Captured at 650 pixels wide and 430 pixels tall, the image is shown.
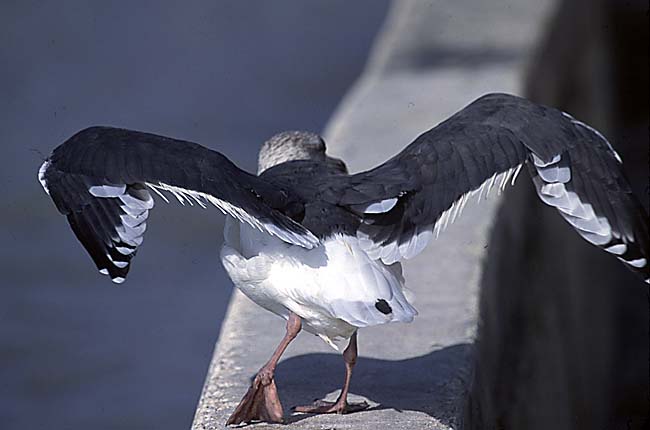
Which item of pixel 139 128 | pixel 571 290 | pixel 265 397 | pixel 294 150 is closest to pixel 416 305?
pixel 294 150

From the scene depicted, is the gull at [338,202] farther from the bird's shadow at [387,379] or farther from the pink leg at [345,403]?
the bird's shadow at [387,379]

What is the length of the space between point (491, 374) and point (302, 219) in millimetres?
1153

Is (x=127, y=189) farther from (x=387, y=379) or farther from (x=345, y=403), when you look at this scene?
(x=387, y=379)

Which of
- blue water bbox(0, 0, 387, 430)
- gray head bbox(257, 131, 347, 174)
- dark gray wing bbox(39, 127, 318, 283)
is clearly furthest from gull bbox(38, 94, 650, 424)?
blue water bbox(0, 0, 387, 430)

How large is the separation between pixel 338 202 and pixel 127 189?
52 cm

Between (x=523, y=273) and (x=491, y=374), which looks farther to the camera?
(x=523, y=273)

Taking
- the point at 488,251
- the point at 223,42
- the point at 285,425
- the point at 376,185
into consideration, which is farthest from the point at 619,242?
the point at 223,42

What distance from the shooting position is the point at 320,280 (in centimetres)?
291

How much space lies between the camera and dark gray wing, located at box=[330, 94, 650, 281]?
2979 mm

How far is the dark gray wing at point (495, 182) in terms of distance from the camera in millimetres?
2979

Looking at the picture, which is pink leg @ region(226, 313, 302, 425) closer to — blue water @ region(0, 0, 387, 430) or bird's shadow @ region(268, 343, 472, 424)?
bird's shadow @ region(268, 343, 472, 424)

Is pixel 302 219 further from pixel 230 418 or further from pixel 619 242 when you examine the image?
pixel 619 242

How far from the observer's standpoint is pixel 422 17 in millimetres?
6695

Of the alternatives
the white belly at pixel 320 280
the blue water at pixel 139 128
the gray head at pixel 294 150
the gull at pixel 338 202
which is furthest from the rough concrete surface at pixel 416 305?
the blue water at pixel 139 128
